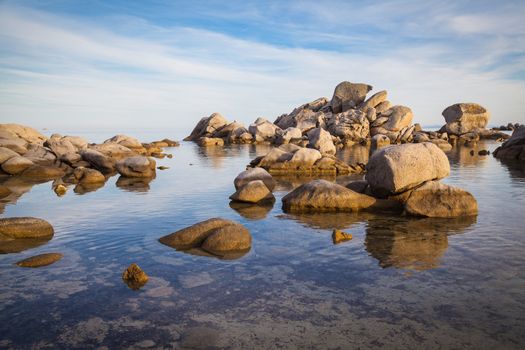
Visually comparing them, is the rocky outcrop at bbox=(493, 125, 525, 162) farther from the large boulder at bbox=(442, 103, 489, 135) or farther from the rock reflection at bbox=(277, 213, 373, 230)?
the large boulder at bbox=(442, 103, 489, 135)

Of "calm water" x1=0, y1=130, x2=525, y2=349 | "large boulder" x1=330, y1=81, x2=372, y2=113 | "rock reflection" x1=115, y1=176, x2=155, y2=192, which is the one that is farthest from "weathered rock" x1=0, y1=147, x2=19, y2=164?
"large boulder" x1=330, y1=81, x2=372, y2=113

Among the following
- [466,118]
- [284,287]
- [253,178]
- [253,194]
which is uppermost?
[466,118]

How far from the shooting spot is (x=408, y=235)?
44.3 ft

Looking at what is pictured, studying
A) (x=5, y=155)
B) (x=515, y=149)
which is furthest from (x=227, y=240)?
(x=515, y=149)

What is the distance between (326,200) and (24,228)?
10994 mm

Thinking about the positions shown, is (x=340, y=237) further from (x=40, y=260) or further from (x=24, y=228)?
(x=24, y=228)

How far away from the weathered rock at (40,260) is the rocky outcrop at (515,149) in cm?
4061

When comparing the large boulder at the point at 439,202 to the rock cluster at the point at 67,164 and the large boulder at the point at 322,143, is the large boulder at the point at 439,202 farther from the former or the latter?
the large boulder at the point at 322,143

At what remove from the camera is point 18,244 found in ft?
41.7

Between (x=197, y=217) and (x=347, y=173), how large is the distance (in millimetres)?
15907

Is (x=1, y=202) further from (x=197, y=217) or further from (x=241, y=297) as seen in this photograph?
(x=241, y=297)

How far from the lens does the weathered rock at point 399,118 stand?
6919 cm

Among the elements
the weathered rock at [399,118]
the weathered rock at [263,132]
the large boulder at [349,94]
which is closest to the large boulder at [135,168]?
the weathered rock at [263,132]

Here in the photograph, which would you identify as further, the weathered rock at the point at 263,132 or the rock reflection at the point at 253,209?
the weathered rock at the point at 263,132
